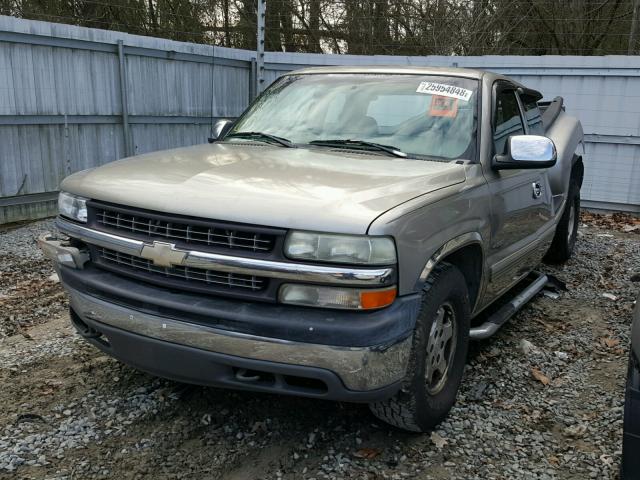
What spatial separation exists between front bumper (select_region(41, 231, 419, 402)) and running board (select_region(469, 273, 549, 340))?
1053 millimetres

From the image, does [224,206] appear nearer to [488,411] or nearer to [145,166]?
[145,166]

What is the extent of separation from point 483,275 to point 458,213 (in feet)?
1.93

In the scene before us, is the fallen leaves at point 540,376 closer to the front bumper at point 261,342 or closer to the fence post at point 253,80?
the front bumper at point 261,342

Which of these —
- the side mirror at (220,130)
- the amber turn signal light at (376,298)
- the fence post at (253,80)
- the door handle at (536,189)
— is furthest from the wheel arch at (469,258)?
the fence post at (253,80)

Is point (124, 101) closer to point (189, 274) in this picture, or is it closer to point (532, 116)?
point (532, 116)

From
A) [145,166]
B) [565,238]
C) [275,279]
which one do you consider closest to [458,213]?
[275,279]

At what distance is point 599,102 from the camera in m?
9.08

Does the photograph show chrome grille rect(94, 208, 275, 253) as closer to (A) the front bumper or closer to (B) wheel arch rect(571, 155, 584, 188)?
(A) the front bumper

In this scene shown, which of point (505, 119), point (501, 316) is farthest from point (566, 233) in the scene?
point (501, 316)

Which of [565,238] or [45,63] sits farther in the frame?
[45,63]

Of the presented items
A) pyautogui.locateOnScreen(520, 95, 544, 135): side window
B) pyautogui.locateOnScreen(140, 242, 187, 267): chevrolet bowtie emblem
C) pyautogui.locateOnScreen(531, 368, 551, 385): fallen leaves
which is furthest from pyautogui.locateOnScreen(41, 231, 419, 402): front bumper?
pyautogui.locateOnScreen(520, 95, 544, 135): side window

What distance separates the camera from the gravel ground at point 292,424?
2.75 metres

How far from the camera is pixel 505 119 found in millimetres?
4047

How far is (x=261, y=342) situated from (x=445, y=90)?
2.10m
